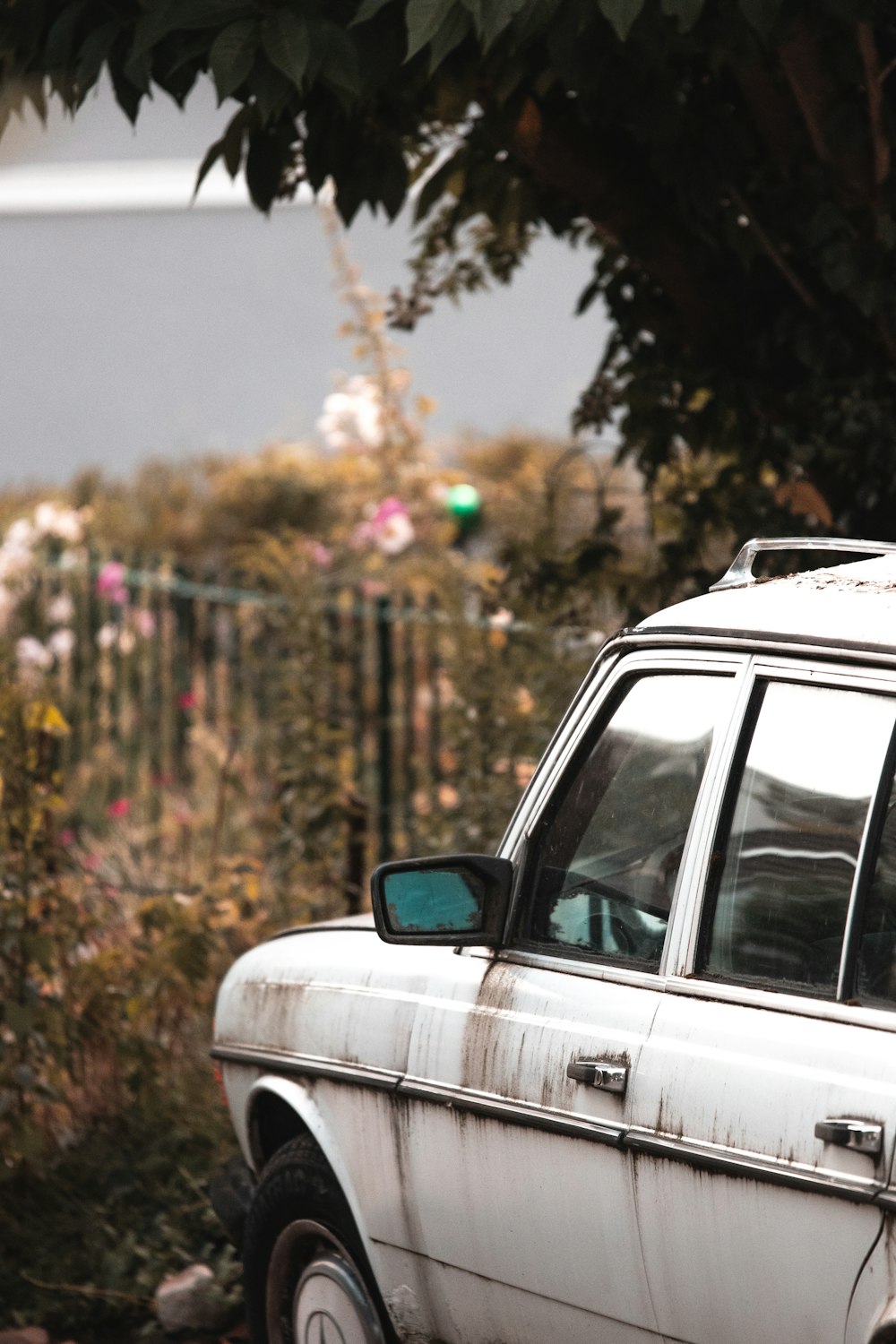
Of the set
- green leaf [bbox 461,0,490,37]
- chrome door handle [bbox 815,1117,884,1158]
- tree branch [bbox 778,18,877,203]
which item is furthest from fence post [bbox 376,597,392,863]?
chrome door handle [bbox 815,1117,884,1158]

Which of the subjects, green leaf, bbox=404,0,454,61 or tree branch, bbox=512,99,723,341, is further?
Answer: tree branch, bbox=512,99,723,341

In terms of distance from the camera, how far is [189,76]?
4.36m

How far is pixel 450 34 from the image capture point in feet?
12.3

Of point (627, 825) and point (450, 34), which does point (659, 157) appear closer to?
point (450, 34)

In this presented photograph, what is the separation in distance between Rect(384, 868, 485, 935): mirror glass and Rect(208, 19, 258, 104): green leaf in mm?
1660

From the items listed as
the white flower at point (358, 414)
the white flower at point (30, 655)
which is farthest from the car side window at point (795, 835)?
the white flower at point (358, 414)

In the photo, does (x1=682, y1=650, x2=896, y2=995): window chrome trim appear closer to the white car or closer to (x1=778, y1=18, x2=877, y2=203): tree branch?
the white car

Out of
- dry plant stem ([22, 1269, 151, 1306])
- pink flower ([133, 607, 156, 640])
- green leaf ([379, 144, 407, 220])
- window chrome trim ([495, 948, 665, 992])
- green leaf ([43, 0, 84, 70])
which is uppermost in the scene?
green leaf ([43, 0, 84, 70])

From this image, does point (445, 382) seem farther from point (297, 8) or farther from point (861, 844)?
point (861, 844)

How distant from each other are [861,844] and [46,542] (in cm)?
921

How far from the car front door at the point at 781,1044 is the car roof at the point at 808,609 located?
7 cm

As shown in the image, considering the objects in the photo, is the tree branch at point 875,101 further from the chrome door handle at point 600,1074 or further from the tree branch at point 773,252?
the chrome door handle at point 600,1074

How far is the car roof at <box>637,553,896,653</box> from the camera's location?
2.88 meters

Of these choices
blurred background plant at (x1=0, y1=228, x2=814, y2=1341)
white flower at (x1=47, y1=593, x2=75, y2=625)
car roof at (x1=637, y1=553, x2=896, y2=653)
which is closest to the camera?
car roof at (x1=637, y1=553, x2=896, y2=653)
